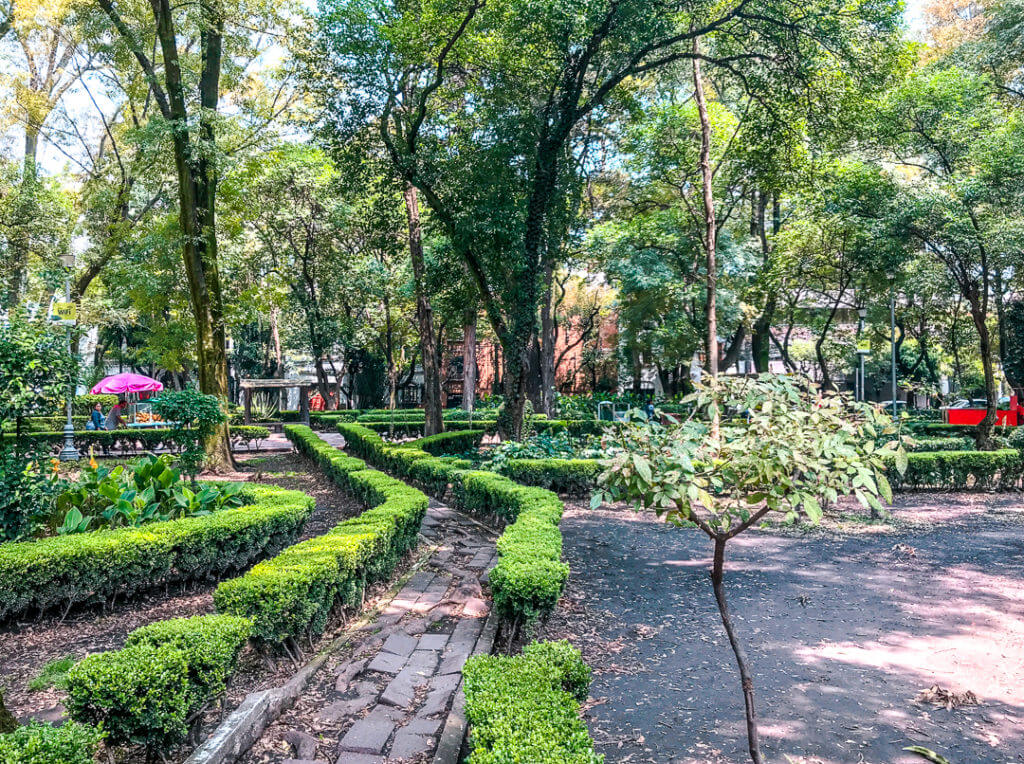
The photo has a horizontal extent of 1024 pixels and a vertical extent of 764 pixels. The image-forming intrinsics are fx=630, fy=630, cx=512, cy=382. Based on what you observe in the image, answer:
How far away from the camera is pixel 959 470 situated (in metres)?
12.2

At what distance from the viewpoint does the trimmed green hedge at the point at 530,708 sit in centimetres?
253

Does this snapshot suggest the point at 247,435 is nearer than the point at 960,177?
No

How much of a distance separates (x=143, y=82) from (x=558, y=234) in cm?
1029

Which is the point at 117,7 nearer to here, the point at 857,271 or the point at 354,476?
the point at 354,476

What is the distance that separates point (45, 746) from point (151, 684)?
2.16ft

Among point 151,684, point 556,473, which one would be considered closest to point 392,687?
point 151,684

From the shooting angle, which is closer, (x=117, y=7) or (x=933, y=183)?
(x=117, y=7)

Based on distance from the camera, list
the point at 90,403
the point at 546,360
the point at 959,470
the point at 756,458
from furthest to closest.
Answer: the point at 546,360 < the point at 90,403 < the point at 959,470 < the point at 756,458

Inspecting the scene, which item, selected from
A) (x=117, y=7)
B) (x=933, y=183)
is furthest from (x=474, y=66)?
(x=933, y=183)

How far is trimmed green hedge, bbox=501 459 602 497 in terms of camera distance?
436 inches

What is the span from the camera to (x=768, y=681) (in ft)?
Result: 14.2

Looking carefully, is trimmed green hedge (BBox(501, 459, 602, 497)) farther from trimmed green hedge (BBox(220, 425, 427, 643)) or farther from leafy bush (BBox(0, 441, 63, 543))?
leafy bush (BBox(0, 441, 63, 543))

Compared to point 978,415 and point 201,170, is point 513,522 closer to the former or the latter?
point 201,170

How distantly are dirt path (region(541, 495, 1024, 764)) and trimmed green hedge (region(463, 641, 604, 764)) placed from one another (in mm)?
626
